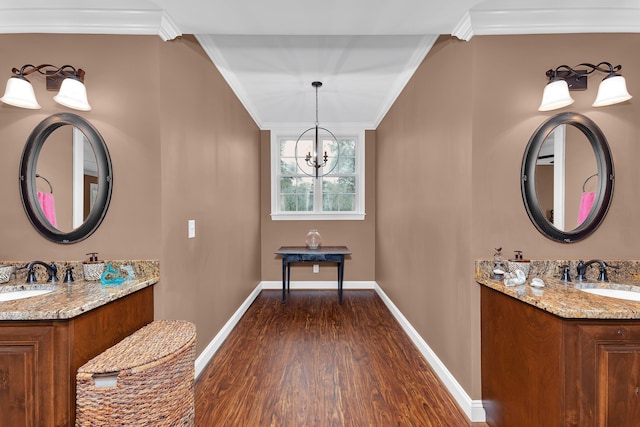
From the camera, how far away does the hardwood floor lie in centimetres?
190

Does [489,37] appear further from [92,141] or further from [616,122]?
[92,141]

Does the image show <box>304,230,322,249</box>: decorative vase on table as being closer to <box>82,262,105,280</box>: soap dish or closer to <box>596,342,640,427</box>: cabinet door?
<box>82,262,105,280</box>: soap dish

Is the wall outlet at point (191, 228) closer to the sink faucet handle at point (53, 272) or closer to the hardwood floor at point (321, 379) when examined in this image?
the sink faucet handle at point (53, 272)

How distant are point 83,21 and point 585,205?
129 inches

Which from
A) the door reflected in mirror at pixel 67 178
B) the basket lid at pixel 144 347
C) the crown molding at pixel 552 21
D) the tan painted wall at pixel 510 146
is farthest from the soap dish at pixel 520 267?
the door reflected in mirror at pixel 67 178

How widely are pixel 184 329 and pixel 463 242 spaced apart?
1.78 meters

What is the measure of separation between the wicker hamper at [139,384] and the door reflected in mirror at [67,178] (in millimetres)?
907

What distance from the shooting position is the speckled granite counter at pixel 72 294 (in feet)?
4.21

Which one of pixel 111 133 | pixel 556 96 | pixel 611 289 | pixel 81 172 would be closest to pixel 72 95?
pixel 111 133

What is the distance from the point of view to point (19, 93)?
5.58 ft

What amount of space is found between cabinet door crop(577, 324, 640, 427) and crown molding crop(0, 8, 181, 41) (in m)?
2.75

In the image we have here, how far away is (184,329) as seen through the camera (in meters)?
1.73


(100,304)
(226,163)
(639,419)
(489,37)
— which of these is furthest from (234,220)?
(639,419)

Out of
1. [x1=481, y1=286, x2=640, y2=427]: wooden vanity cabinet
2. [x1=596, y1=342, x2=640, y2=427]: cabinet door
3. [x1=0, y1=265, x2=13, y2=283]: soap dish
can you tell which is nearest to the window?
[x1=0, y1=265, x2=13, y2=283]: soap dish
